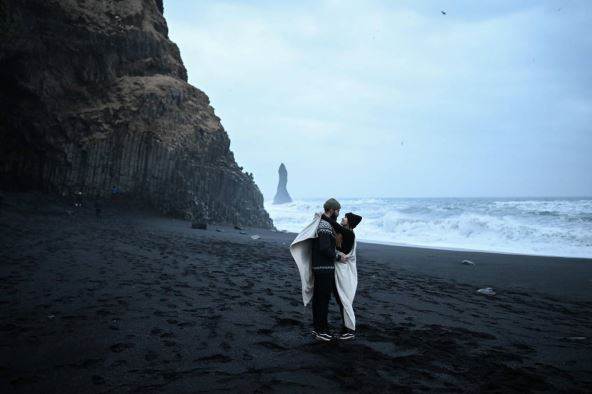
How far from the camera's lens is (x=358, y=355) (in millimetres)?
4949

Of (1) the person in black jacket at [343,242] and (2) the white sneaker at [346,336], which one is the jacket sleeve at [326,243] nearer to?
(1) the person in black jacket at [343,242]

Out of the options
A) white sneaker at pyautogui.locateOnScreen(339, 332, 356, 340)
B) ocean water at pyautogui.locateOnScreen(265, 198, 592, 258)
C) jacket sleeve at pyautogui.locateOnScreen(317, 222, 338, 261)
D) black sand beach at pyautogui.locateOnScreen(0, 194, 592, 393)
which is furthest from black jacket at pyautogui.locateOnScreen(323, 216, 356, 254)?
ocean water at pyautogui.locateOnScreen(265, 198, 592, 258)

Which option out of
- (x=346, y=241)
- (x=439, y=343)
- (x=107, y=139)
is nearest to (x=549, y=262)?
(x=439, y=343)

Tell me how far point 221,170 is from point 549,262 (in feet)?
74.6

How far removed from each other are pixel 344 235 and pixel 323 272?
655 mm

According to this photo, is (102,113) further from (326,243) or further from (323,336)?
(323,336)

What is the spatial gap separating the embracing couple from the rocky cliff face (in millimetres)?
22403

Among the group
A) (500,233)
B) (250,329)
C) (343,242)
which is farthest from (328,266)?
(500,233)

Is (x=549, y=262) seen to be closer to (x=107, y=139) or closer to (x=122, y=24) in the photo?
(x=107, y=139)

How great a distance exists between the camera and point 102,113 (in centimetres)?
2509

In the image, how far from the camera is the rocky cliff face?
23.0 m

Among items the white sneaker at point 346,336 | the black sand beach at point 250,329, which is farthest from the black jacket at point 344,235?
the black sand beach at point 250,329

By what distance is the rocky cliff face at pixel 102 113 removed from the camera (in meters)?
23.0

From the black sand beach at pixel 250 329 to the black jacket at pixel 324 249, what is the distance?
1.10 meters
